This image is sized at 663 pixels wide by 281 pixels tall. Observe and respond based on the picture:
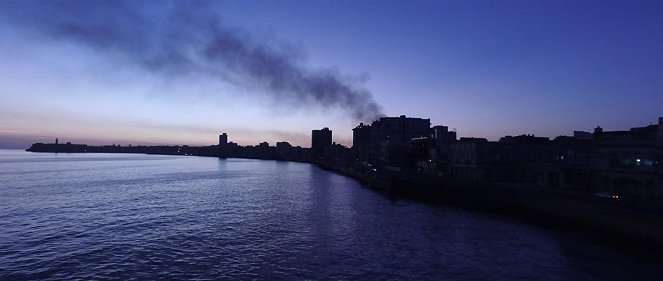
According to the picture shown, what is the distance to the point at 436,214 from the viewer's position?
6656 cm

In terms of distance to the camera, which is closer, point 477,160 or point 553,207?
point 553,207

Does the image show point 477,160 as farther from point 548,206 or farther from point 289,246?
point 289,246

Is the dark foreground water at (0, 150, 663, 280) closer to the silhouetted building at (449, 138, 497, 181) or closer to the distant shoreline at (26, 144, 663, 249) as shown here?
the distant shoreline at (26, 144, 663, 249)

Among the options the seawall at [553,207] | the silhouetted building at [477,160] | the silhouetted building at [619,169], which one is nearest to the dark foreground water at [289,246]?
the seawall at [553,207]

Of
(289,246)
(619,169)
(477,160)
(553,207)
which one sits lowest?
(289,246)

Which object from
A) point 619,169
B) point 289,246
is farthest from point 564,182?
point 289,246

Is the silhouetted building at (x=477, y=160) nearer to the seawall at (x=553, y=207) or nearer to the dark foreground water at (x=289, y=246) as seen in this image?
the seawall at (x=553, y=207)

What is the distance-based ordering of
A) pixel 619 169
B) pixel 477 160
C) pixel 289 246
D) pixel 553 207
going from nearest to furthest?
pixel 289 246 → pixel 553 207 → pixel 619 169 → pixel 477 160

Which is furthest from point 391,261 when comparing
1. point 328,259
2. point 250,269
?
point 250,269

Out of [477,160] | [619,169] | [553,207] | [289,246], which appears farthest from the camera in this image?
[477,160]

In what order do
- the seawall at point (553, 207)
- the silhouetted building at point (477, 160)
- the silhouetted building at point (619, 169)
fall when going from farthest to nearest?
the silhouetted building at point (477, 160), the silhouetted building at point (619, 169), the seawall at point (553, 207)

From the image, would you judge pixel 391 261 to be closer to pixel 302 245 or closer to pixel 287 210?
pixel 302 245

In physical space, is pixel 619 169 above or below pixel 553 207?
above

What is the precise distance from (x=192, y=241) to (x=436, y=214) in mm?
41623
